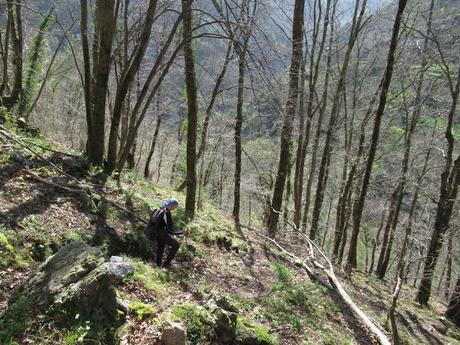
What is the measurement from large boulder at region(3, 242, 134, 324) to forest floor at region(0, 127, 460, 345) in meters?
0.22

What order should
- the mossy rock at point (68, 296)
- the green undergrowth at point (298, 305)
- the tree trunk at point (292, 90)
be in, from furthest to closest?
the tree trunk at point (292, 90) < the green undergrowth at point (298, 305) < the mossy rock at point (68, 296)

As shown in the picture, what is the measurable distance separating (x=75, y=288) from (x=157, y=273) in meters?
2.32

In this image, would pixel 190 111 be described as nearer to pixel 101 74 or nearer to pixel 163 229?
pixel 101 74

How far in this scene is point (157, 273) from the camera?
6941mm

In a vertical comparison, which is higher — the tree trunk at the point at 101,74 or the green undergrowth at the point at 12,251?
the tree trunk at the point at 101,74

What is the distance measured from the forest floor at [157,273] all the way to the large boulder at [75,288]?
22cm

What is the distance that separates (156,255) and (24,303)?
3342mm

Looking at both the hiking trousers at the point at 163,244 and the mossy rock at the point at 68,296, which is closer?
the mossy rock at the point at 68,296

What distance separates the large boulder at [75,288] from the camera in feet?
15.2

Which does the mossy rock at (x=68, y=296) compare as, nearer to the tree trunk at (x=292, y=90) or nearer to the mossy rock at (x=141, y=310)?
the mossy rock at (x=141, y=310)

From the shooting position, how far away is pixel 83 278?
4.87m

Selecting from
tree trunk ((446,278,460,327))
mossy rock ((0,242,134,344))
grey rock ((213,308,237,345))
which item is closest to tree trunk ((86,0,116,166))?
mossy rock ((0,242,134,344))

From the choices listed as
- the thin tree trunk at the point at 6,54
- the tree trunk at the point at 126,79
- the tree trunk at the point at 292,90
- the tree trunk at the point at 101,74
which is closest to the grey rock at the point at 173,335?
the tree trunk at the point at 101,74

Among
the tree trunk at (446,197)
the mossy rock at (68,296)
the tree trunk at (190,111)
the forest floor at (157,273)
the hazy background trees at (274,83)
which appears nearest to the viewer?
the mossy rock at (68,296)
